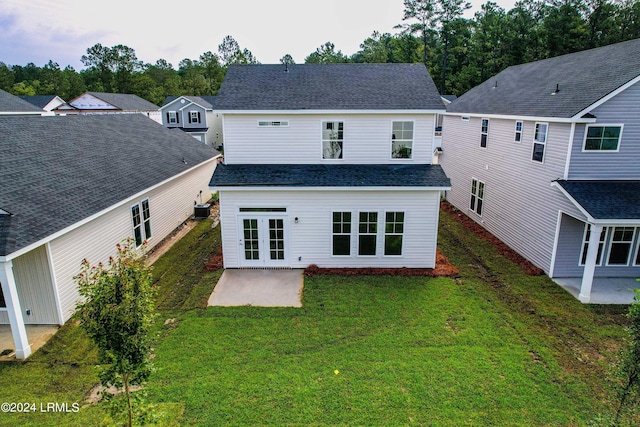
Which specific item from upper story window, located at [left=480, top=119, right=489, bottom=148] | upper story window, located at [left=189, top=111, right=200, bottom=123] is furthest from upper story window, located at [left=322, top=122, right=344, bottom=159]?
upper story window, located at [left=189, top=111, right=200, bottom=123]

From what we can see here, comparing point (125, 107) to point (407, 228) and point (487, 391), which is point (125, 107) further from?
point (487, 391)

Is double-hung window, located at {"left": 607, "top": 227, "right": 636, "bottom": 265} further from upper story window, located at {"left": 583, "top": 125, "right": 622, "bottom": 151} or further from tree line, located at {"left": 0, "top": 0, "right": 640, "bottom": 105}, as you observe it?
tree line, located at {"left": 0, "top": 0, "right": 640, "bottom": 105}

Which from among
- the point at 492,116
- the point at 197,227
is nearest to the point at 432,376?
the point at 492,116

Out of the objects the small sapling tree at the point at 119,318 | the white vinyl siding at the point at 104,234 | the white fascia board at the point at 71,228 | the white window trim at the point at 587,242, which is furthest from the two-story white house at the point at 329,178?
the small sapling tree at the point at 119,318

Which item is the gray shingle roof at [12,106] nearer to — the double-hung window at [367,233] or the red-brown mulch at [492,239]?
the double-hung window at [367,233]

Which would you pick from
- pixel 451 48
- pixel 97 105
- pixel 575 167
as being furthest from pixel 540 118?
pixel 97 105

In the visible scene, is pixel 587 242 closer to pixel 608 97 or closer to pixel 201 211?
pixel 608 97
